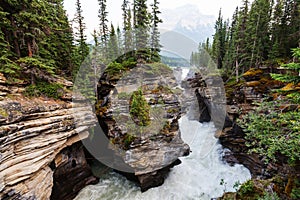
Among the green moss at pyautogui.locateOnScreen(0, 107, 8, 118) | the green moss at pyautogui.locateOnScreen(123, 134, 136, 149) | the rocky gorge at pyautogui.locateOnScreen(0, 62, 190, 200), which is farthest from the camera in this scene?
the green moss at pyautogui.locateOnScreen(123, 134, 136, 149)

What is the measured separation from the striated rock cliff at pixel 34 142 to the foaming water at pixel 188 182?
8.99ft

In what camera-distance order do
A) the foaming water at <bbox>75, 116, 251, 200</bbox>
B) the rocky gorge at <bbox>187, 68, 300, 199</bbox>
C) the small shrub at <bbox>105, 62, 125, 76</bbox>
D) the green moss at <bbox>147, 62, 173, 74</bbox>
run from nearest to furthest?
the rocky gorge at <bbox>187, 68, 300, 199</bbox> → the foaming water at <bbox>75, 116, 251, 200</bbox> → the small shrub at <bbox>105, 62, 125, 76</bbox> → the green moss at <bbox>147, 62, 173, 74</bbox>

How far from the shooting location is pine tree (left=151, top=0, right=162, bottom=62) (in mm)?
20062

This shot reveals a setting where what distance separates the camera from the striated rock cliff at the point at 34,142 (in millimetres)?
7711

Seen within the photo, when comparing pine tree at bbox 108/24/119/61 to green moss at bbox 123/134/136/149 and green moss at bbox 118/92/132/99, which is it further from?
green moss at bbox 123/134/136/149

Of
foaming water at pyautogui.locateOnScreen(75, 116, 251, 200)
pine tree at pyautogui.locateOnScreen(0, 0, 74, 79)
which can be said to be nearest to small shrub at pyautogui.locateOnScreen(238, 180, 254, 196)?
foaming water at pyautogui.locateOnScreen(75, 116, 251, 200)

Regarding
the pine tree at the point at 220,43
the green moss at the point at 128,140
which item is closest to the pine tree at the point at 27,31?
the green moss at the point at 128,140

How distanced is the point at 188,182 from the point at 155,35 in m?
18.3

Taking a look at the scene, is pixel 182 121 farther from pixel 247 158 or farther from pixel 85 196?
pixel 85 196

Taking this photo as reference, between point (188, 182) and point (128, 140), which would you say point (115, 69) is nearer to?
point (128, 140)

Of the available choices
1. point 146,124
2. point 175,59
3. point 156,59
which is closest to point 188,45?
point 175,59

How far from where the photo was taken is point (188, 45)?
2505 cm

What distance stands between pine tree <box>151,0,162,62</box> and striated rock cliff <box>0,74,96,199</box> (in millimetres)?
12845

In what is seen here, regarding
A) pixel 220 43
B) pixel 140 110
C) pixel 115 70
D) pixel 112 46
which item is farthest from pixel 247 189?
pixel 220 43
